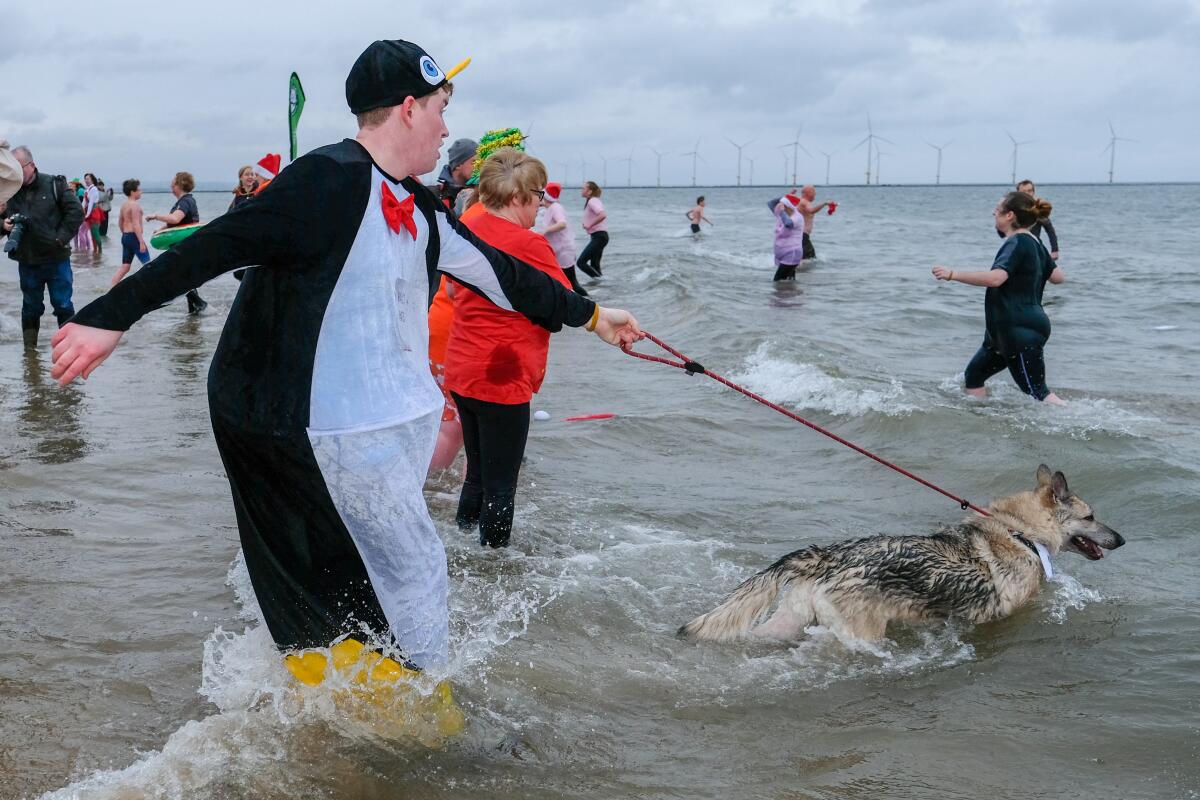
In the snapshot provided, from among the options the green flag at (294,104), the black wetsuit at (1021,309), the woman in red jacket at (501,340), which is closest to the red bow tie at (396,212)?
the woman in red jacket at (501,340)

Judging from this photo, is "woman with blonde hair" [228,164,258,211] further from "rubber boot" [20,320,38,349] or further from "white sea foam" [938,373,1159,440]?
"white sea foam" [938,373,1159,440]

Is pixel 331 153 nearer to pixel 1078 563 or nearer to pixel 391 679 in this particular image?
pixel 391 679

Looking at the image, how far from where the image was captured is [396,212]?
3.02 metres

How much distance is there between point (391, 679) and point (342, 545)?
0.50m

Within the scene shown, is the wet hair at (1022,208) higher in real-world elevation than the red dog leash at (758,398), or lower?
higher

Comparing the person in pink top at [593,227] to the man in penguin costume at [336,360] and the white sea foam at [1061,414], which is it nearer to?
the white sea foam at [1061,414]

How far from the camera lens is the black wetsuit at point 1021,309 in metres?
9.40

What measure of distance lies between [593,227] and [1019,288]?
13816 millimetres

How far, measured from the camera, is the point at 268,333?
291cm

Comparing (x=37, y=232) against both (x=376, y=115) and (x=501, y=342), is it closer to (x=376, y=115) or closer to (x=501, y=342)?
(x=501, y=342)

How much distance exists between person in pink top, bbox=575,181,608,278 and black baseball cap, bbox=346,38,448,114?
57.3 feet

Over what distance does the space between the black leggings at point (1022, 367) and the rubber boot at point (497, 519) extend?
19.2ft

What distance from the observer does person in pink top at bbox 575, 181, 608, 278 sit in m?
21.6

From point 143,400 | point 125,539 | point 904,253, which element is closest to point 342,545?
point 125,539
